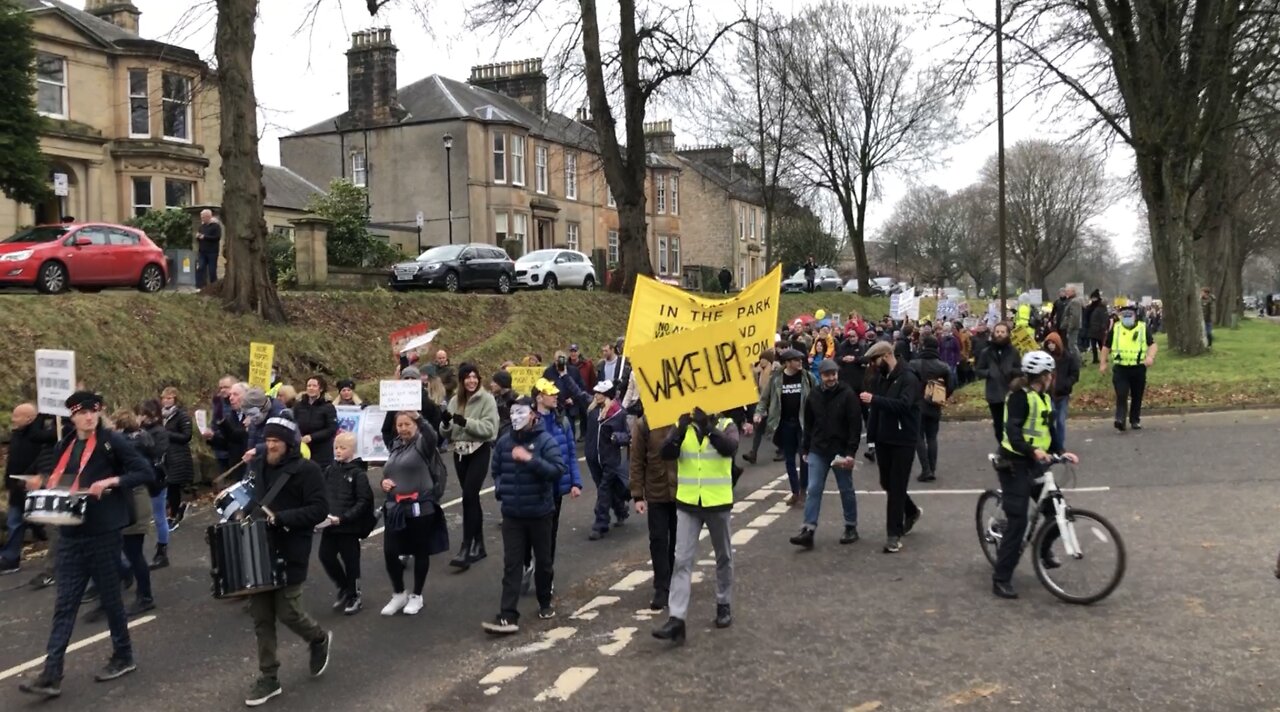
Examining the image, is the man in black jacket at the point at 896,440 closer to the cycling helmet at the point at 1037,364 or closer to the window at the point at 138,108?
the cycling helmet at the point at 1037,364

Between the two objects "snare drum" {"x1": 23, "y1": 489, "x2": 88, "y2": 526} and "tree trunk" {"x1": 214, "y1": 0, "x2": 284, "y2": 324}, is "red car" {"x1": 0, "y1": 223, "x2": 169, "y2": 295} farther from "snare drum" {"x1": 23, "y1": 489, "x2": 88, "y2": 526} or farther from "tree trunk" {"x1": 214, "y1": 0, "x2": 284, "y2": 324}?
"snare drum" {"x1": 23, "y1": 489, "x2": 88, "y2": 526}

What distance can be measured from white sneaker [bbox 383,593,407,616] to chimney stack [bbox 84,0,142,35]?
3897 cm

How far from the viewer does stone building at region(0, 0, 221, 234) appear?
32.4 metres

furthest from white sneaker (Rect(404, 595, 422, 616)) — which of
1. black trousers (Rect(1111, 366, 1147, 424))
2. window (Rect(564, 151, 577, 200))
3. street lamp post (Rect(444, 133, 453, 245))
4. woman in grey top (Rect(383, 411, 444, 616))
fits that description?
window (Rect(564, 151, 577, 200))

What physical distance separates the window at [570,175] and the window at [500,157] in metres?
5.60

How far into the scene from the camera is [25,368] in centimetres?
1484

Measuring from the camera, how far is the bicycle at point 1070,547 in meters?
7.46

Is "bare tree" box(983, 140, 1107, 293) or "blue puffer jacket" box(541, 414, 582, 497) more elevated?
"bare tree" box(983, 140, 1107, 293)

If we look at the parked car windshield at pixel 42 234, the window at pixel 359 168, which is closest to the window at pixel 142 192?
the window at pixel 359 168

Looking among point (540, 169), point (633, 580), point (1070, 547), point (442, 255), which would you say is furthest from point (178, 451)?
point (540, 169)

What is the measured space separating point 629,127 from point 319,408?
2021cm

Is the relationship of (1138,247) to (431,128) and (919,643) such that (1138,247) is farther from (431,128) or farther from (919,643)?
(919,643)

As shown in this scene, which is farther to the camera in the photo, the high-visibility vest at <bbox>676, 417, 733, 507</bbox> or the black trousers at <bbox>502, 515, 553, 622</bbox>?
the black trousers at <bbox>502, 515, 553, 622</bbox>

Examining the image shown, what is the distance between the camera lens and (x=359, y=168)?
49.7 metres
